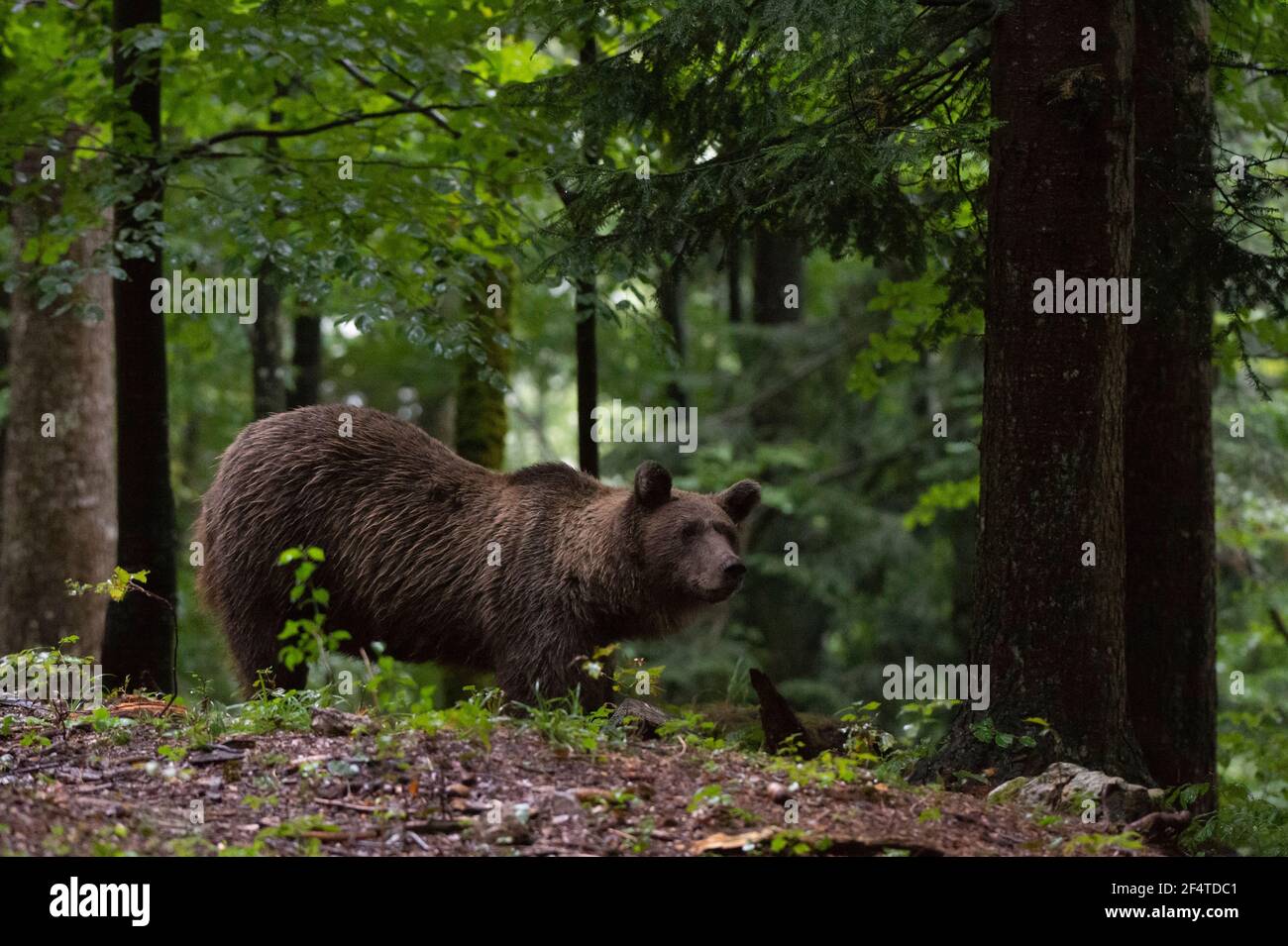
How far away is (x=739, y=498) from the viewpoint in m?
9.58

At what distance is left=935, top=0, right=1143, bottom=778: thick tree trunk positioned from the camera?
7102 mm

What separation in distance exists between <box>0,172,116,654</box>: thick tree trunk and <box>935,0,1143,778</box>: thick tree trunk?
929 centimetres

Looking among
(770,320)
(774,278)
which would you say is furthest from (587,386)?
(770,320)

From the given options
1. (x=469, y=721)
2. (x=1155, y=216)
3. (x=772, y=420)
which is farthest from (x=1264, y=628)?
(x=469, y=721)

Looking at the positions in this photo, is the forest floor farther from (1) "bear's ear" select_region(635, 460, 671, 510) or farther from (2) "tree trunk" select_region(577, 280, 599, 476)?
(2) "tree trunk" select_region(577, 280, 599, 476)

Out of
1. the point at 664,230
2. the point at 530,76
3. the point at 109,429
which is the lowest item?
the point at 109,429

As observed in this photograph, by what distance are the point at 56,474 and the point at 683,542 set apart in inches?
286

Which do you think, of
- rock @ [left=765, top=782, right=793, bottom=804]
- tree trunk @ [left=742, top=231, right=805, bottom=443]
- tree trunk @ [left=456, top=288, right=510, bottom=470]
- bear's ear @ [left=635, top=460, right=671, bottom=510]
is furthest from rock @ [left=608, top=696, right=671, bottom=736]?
tree trunk @ [left=742, top=231, right=805, bottom=443]

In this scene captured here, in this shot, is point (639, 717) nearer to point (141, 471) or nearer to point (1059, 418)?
point (1059, 418)

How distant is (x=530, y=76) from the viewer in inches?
486

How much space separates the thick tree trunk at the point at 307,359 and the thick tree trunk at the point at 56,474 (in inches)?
94.8

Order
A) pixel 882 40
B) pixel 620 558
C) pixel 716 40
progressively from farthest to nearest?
pixel 620 558 → pixel 716 40 → pixel 882 40
